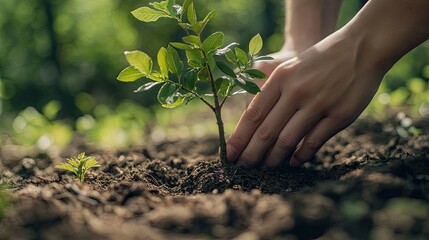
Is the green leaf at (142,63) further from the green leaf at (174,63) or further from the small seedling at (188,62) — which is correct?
the green leaf at (174,63)

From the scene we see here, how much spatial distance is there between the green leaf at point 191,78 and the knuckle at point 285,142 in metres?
0.40

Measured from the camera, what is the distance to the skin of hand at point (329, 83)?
212cm

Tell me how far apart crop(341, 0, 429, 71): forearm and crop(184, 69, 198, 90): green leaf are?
0.56 meters

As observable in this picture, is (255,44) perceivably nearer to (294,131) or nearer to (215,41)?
(215,41)

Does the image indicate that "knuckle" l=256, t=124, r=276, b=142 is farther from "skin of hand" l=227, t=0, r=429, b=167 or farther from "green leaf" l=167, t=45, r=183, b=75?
"green leaf" l=167, t=45, r=183, b=75

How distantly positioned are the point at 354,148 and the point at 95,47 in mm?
5850

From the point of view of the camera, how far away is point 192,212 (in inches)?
66.7

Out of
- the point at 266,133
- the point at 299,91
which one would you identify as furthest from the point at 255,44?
the point at 266,133

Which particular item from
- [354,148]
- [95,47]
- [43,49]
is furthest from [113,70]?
[354,148]

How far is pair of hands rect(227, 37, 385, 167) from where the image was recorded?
2.19 m

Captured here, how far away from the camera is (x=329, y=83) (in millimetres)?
2189

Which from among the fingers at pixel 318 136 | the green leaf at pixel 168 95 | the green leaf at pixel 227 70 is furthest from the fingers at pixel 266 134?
the green leaf at pixel 168 95

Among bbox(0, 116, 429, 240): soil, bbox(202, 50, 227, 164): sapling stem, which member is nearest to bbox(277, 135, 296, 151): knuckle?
bbox(0, 116, 429, 240): soil

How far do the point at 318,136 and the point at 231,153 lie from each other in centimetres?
35
